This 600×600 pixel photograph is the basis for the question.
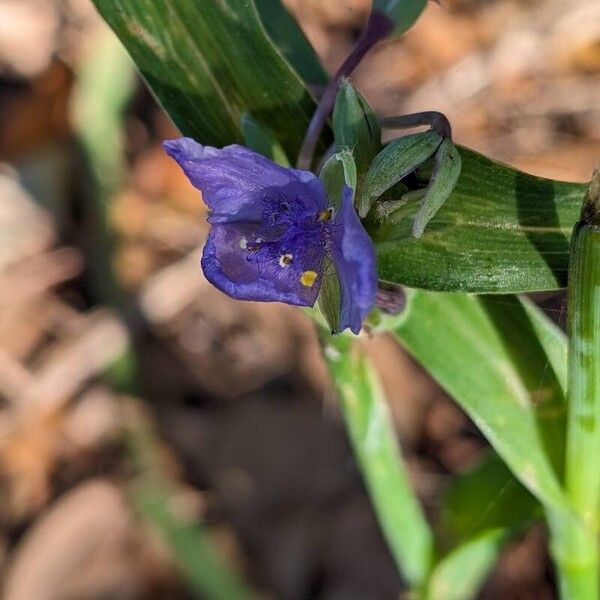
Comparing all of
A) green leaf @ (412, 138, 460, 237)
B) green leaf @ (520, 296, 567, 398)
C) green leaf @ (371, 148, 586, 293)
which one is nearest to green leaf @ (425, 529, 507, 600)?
green leaf @ (520, 296, 567, 398)

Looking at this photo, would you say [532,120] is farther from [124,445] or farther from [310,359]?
[124,445]

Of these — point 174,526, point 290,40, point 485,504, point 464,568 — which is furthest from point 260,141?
point 174,526

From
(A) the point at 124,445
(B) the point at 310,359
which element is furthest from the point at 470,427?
(A) the point at 124,445

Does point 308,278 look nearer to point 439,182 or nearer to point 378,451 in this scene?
point 439,182

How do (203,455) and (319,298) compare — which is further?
(203,455)

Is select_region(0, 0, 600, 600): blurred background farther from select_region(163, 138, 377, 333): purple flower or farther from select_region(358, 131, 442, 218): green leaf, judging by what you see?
select_region(358, 131, 442, 218): green leaf
